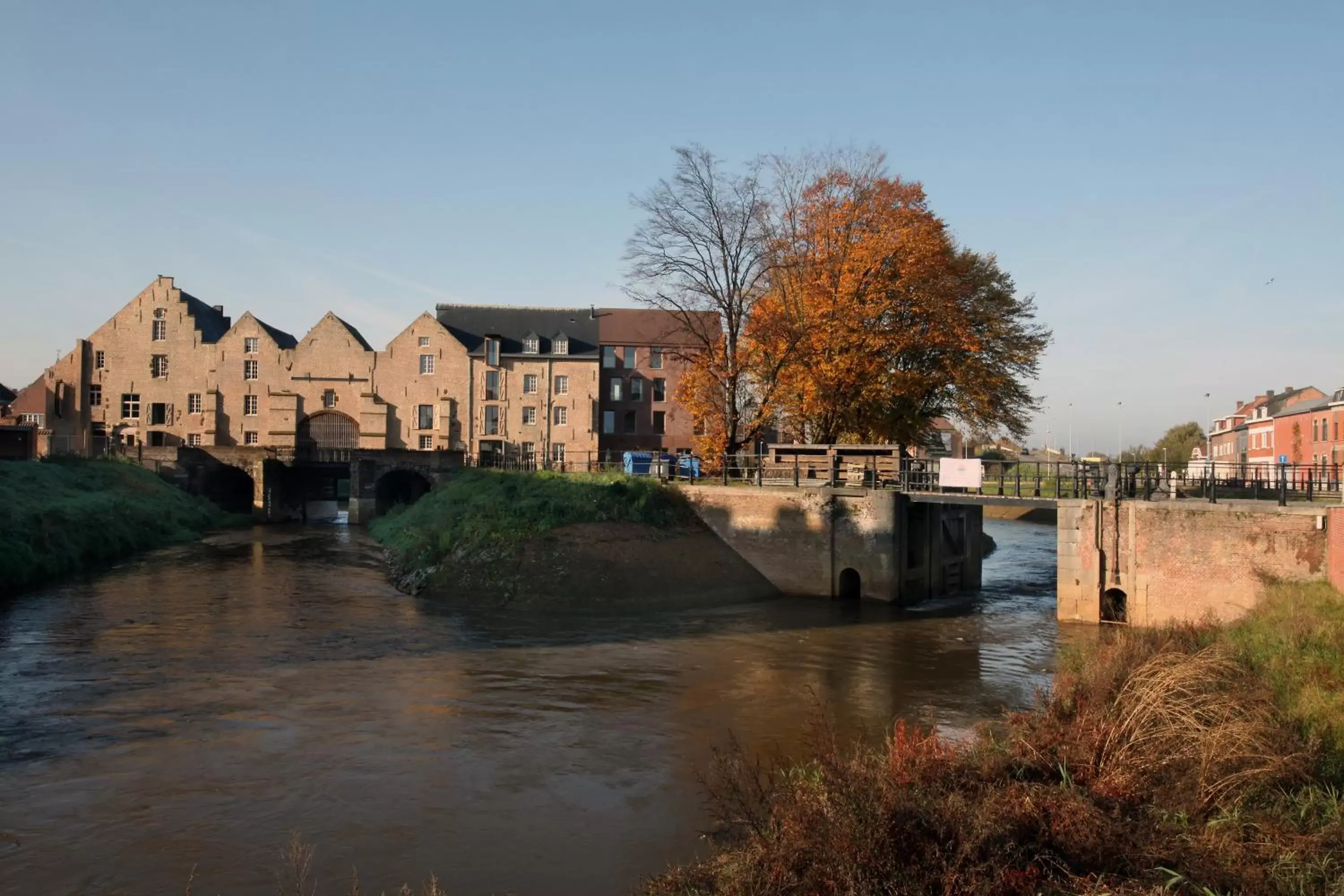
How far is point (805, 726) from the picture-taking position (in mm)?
15398

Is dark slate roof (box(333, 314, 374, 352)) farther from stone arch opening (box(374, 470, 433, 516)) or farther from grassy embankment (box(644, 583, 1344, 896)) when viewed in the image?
grassy embankment (box(644, 583, 1344, 896))

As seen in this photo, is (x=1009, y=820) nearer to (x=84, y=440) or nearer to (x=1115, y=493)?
(x=1115, y=493)

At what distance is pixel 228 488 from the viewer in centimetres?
5881

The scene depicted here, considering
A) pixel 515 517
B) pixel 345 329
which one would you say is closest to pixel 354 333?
pixel 345 329

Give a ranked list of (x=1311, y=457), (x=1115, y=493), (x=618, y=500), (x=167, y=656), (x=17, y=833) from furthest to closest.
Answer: (x=1311, y=457), (x=618, y=500), (x=1115, y=493), (x=167, y=656), (x=17, y=833)

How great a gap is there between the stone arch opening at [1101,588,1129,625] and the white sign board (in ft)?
16.9

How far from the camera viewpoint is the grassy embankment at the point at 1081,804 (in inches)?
294

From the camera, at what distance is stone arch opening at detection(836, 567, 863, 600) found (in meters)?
30.1

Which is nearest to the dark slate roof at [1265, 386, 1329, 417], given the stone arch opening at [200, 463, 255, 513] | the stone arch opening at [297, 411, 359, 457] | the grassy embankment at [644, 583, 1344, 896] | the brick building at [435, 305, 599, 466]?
the brick building at [435, 305, 599, 466]

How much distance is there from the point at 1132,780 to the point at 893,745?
8.17ft

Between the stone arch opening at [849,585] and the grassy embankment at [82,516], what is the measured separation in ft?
85.0

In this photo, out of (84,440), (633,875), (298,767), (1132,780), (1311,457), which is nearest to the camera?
(1132,780)

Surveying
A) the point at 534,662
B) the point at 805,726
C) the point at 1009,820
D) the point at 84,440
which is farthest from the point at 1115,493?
the point at 84,440

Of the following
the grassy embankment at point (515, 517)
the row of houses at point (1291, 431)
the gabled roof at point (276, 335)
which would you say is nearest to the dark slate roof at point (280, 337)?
the gabled roof at point (276, 335)
